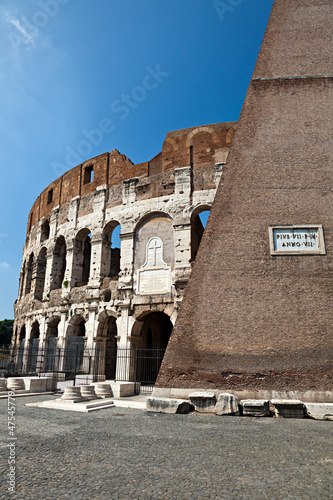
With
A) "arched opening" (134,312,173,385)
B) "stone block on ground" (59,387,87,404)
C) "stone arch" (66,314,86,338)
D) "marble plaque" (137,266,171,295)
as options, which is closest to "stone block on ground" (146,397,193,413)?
"stone block on ground" (59,387,87,404)

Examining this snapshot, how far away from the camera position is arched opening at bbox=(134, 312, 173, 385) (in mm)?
15434

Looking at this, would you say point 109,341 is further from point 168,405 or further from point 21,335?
point 168,405

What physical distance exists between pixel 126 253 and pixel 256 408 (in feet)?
32.7

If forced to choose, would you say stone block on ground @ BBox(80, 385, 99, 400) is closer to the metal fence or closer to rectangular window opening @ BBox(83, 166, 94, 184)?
the metal fence

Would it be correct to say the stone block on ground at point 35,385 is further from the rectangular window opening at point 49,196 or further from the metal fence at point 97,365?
the rectangular window opening at point 49,196

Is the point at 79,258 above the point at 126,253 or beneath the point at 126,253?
above

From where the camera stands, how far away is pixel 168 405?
7.56 meters

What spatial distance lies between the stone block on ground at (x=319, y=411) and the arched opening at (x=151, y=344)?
8.07 metres

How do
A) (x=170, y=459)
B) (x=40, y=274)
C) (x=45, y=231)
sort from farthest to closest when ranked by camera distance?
1. (x=45, y=231)
2. (x=40, y=274)
3. (x=170, y=459)

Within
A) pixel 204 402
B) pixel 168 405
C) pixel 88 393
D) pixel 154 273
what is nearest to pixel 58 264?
pixel 154 273

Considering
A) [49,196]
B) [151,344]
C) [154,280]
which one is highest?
[49,196]

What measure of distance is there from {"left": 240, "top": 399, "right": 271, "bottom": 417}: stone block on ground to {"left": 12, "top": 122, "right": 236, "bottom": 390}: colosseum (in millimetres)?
6228

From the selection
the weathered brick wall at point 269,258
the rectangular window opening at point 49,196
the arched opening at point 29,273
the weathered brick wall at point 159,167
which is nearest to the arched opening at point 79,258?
the weathered brick wall at point 159,167

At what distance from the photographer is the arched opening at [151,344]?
15.4m
